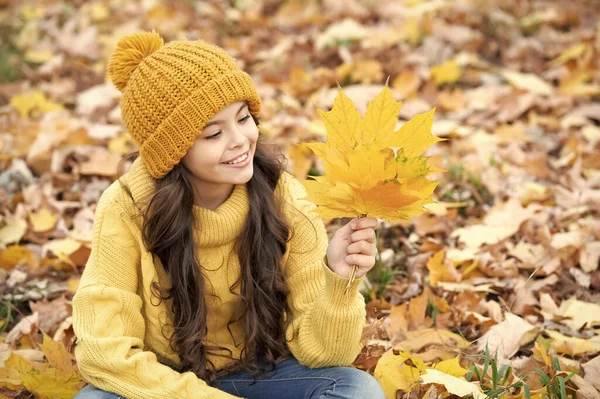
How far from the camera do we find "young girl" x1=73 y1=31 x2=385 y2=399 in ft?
6.61

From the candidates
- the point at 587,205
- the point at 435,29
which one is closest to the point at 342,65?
the point at 435,29

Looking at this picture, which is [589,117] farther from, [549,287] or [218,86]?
[218,86]

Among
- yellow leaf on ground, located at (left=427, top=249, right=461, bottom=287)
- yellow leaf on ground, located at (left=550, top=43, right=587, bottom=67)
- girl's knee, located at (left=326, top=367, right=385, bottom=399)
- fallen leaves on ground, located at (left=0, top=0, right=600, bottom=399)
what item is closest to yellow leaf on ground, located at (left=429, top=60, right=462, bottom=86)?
fallen leaves on ground, located at (left=0, top=0, right=600, bottom=399)

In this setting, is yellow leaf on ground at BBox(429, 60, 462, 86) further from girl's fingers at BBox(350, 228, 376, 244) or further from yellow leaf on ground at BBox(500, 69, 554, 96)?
girl's fingers at BBox(350, 228, 376, 244)

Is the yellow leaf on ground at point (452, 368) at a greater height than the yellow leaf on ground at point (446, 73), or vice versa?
the yellow leaf on ground at point (452, 368)

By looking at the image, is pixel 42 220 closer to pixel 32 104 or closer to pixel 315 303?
pixel 32 104

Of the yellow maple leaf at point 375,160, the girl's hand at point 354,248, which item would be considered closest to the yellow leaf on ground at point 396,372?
the girl's hand at point 354,248

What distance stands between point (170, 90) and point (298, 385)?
36.7 inches

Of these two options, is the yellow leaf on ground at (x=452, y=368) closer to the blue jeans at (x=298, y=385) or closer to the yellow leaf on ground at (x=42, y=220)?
the blue jeans at (x=298, y=385)

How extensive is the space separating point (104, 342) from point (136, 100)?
26.3 inches

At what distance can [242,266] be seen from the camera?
7.25 feet

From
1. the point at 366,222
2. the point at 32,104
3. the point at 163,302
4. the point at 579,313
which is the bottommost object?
the point at 579,313

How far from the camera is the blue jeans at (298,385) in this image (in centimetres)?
204

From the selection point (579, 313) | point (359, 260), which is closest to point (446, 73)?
point (579, 313)
